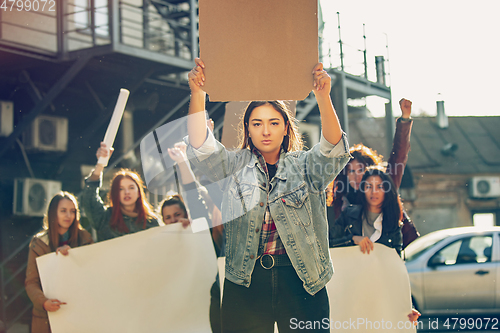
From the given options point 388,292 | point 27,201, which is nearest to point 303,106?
point 27,201

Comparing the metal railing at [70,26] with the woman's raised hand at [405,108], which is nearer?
the woman's raised hand at [405,108]

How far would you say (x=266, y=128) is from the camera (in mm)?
2049

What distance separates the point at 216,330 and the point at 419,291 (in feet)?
9.49

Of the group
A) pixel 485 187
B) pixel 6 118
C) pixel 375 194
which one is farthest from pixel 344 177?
pixel 485 187

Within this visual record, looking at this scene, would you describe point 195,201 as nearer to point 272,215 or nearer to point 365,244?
point 365,244

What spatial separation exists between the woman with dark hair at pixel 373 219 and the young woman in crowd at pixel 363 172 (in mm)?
101

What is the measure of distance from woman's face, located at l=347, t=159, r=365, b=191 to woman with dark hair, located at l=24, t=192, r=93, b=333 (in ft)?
6.89

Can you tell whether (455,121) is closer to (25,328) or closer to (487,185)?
(487,185)

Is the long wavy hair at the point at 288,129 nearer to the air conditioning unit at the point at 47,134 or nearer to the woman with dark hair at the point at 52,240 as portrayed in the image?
Result: the woman with dark hair at the point at 52,240

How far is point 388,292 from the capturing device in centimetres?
303

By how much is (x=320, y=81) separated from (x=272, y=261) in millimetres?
805

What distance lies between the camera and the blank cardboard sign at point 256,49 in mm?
1855

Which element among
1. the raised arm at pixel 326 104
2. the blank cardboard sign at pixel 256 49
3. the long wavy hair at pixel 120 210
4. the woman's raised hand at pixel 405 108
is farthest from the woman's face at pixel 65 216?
the woman's raised hand at pixel 405 108

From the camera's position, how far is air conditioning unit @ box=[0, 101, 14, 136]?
21.3 ft
